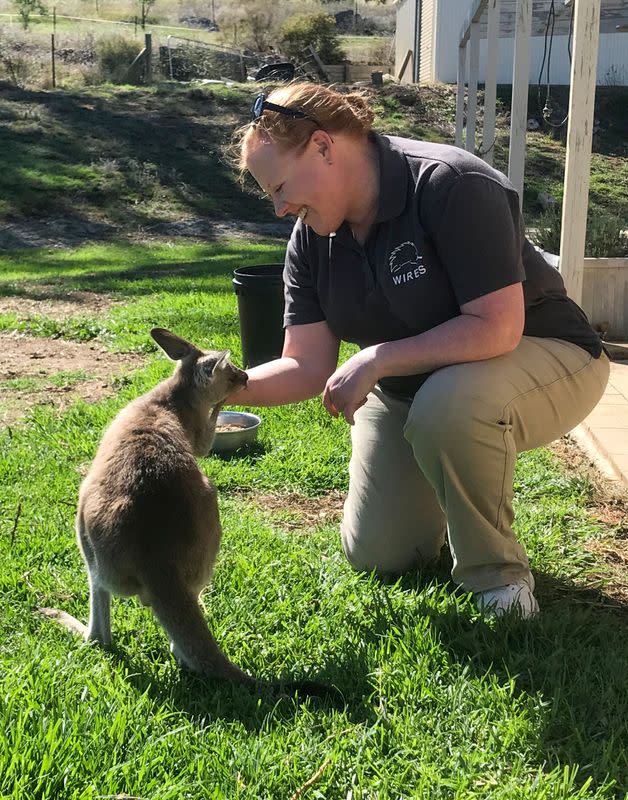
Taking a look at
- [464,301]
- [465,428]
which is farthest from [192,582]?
[464,301]

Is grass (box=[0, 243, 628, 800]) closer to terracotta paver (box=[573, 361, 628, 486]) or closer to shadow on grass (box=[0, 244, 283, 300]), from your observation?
terracotta paver (box=[573, 361, 628, 486])

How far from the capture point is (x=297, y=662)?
281cm

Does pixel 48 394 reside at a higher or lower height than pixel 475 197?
lower

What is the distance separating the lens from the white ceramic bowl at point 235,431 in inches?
185

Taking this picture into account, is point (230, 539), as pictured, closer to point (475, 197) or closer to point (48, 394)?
point (475, 197)

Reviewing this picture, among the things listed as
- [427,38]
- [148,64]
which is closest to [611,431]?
[148,64]

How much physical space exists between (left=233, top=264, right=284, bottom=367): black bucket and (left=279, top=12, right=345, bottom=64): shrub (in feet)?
78.1

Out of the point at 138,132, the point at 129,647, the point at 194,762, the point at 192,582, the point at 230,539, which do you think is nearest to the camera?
the point at 194,762

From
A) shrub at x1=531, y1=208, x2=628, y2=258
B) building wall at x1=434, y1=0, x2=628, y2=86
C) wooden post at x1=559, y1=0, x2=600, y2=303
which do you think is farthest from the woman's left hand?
building wall at x1=434, y1=0, x2=628, y2=86

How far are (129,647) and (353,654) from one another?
715 millimetres

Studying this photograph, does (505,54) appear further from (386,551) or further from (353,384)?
(353,384)

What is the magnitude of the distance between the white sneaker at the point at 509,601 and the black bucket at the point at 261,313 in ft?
10.3

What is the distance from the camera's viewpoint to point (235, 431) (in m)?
4.73

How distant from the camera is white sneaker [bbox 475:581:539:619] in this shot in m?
2.98
